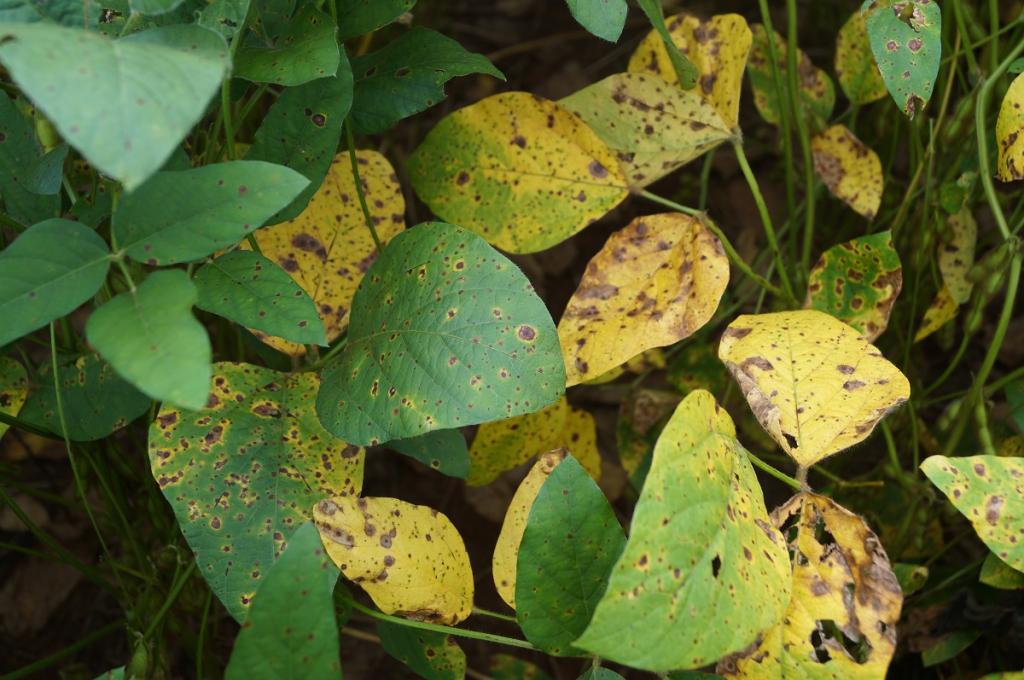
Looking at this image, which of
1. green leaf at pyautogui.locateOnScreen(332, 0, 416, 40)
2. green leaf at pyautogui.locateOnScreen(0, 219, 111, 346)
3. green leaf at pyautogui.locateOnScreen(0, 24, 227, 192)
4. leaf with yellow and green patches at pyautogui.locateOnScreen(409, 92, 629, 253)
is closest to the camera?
green leaf at pyautogui.locateOnScreen(0, 24, 227, 192)

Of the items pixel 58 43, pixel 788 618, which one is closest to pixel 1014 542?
pixel 788 618

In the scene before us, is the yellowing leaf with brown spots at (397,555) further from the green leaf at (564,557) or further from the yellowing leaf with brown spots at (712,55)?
the yellowing leaf with brown spots at (712,55)

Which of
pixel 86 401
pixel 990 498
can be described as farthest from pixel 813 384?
pixel 86 401

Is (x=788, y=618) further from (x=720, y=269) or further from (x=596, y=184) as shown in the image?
(x=596, y=184)

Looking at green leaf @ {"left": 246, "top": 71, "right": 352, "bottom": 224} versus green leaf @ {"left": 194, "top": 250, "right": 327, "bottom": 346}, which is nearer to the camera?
green leaf @ {"left": 194, "top": 250, "right": 327, "bottom": 346}

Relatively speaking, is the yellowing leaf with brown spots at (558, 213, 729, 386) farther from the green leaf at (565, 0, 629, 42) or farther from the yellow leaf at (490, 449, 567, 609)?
the green leaf at (565, 0, 629, 42)

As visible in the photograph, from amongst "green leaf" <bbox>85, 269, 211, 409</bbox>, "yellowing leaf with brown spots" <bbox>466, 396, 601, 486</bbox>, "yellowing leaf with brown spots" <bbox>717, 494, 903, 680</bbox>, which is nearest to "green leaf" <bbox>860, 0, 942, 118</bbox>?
"yellowing leaf with brown spots" <bbox>717, 494, 903, 680</bbox>
